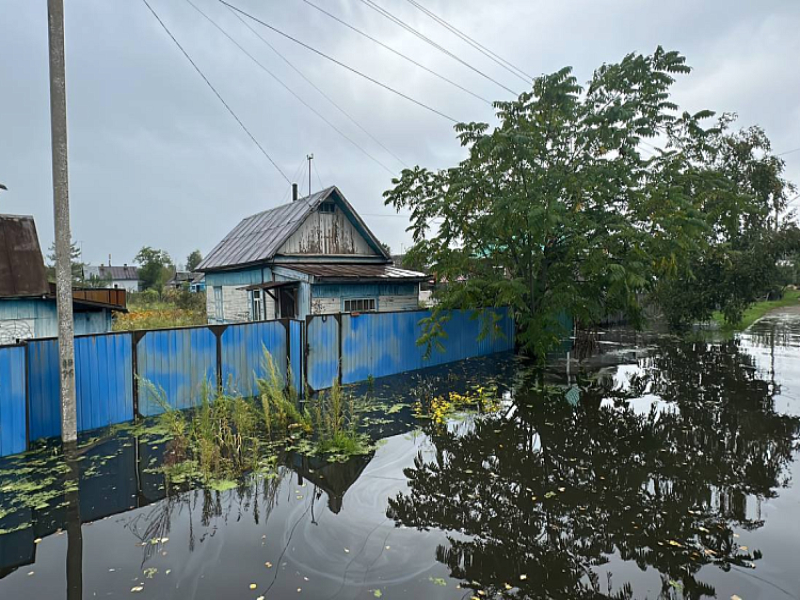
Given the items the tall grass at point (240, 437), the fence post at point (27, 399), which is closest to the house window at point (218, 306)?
the tall grass at point (240, 437)

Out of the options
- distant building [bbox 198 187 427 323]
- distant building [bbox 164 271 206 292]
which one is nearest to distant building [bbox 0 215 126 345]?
distant building [bbox 198 187 427 323]

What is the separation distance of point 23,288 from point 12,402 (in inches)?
140

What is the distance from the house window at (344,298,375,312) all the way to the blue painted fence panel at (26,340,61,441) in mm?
8652

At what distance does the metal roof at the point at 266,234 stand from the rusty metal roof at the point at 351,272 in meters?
1.24

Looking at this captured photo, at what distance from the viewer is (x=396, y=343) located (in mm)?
11047

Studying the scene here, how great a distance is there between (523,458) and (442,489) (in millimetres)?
1442

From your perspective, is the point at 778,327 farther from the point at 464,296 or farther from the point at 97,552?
the point at 97,552

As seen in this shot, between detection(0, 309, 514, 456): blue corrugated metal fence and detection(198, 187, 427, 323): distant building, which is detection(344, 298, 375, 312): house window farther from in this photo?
detection(0, 309, 514, 456): blue corrugated metal fence

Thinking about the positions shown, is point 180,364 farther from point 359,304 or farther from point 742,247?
point 742,247

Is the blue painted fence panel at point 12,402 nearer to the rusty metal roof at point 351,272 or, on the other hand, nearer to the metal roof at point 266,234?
the rusty metal roof at point 351,272

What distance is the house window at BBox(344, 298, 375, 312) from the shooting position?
1440cm

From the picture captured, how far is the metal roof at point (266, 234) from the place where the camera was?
15.3 meters

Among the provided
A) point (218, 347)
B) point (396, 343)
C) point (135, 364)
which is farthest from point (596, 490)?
point (135, 364)

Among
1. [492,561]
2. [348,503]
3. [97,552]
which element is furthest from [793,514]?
[97,552]
